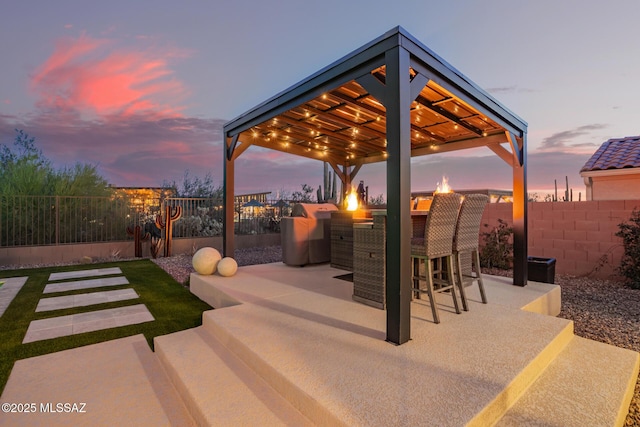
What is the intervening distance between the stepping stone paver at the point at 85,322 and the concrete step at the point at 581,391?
3417 mm

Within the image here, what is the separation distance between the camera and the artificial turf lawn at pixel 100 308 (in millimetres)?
2494

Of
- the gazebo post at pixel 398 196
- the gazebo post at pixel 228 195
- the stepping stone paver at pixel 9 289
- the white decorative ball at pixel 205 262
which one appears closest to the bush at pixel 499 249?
the gazebo post at pixel 398 196

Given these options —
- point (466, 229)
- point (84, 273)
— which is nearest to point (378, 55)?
point (466, 229)

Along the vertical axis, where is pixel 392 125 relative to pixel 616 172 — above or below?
below

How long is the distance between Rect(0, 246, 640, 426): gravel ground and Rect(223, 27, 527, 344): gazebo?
0.75 metres

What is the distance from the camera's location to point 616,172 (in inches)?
253

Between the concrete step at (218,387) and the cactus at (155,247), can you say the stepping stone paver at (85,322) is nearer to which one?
the concrete step at (218,387)

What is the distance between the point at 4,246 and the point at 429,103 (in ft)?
29.6

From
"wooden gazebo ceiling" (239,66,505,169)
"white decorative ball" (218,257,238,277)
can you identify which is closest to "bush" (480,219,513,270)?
"wooden gazebo ceiling" (239,66,505,169)

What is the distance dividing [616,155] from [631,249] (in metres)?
3.94

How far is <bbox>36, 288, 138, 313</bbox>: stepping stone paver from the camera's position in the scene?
3568 millimetres

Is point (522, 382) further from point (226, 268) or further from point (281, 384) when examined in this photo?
point (226, 268)

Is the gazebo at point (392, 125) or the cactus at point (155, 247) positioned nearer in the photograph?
the gazebo at point (392, 125)

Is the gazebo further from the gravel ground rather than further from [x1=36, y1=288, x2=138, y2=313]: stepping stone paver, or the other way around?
[x1=36, y1=288, x2=138, y2=313]: stepping stone paver
